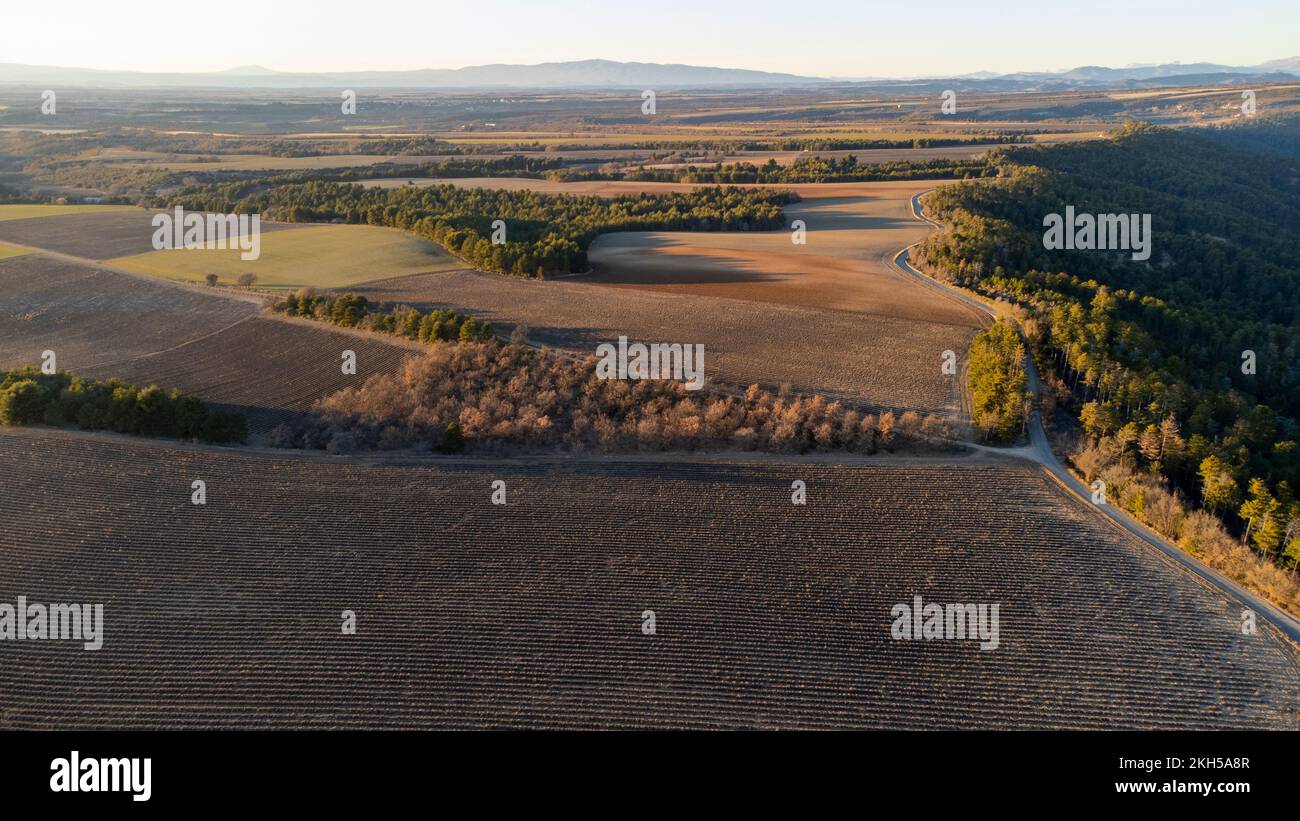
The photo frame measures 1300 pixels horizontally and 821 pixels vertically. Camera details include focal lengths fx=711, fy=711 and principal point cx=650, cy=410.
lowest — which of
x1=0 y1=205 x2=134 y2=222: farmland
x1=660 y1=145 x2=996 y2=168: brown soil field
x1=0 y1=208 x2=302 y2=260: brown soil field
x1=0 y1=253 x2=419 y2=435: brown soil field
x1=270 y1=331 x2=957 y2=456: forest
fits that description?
x1=270 y1=331 x2=957 y2=456: forest

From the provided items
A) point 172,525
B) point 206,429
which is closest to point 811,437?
point 172,525

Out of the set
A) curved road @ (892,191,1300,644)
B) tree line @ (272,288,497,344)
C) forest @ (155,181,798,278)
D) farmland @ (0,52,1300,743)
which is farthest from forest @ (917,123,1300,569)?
tree line @ (272,288,497,344)

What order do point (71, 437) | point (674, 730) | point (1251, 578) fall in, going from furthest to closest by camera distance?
point (71, 437) < point (1251, 578) < point (674, 730)

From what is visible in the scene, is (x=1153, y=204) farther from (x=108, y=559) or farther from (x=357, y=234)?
(x=108, y=559)

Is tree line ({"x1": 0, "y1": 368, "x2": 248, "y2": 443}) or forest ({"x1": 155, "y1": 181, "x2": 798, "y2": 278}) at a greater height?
forest ({"x1": 155, "y1": 181, "x2": 798, "y2": 278})

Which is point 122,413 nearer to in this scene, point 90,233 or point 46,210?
point 90,233

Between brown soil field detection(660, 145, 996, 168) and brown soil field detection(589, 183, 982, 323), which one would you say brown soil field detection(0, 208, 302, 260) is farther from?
brown soil field detection(660, 145, 996, 168)
